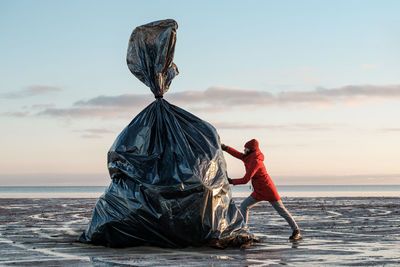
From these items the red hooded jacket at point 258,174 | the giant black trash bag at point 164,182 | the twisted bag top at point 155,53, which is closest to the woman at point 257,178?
the red hooded jacket at point 258,174

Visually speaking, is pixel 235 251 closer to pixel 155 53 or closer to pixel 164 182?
pixel 164 182

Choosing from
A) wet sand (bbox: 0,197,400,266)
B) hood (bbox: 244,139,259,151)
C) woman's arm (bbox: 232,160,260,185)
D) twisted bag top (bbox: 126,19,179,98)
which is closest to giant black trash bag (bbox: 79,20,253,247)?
twisted bag top (bbox: 126,19,179,98)

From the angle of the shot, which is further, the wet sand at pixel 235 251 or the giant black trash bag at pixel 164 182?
the giant black trash bag at pixel 164 182

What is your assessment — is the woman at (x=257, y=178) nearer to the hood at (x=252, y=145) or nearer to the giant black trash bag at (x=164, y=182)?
the hood at (x=252, y=145)

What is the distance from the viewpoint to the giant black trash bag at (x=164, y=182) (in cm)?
834

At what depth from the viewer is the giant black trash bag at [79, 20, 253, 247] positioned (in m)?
8.34

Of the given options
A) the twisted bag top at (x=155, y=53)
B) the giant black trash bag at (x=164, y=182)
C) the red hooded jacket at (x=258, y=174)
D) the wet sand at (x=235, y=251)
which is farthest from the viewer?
the red hooded jacket at (x=258, y=174)

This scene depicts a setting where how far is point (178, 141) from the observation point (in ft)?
28.5

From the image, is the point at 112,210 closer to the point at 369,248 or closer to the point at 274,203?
the point at 274,203

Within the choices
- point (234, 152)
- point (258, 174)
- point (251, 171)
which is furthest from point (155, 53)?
point (258, 174)

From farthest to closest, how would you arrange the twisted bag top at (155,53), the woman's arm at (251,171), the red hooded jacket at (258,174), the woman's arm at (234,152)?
the woman's arm at (234,152) < the red hooded jacket at (258,174) < the woman's arm at (251,171) < the twisted bag top at (155,53)

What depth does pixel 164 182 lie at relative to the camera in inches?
331

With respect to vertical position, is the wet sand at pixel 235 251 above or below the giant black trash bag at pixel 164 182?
below

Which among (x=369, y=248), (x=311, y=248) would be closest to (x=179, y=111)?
(x=311, y=248)
